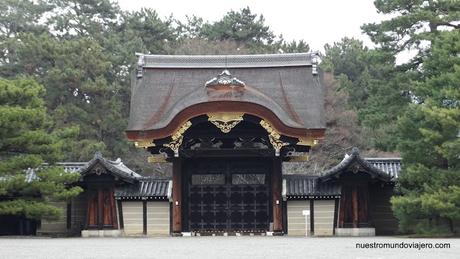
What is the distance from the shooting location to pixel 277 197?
1055 inches

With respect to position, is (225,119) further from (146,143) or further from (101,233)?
(101,233)

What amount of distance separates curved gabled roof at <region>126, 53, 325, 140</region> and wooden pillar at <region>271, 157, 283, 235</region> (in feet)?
5.31

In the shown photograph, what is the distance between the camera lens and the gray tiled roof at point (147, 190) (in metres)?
27.8

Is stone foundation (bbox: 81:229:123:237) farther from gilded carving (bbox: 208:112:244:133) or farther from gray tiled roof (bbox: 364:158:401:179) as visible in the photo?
gray tiled roof (bbox: 364:158:401:179)

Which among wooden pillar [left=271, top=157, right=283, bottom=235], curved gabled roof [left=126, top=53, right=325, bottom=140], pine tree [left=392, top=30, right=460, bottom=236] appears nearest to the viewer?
pine tree [left=392, top=30, right=460, bottom=236]

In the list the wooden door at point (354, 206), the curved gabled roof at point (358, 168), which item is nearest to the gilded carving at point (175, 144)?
the curved gabled roof at point (358, 168)

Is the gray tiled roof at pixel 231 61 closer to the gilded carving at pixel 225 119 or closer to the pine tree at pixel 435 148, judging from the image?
the gilded carving at pixel 225 119

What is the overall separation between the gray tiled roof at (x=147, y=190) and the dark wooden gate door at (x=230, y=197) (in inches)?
42.8

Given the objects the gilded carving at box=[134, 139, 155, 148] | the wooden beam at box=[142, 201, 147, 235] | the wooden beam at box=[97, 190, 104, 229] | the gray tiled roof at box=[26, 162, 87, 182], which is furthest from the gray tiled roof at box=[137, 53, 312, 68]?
the wooden beam at box=[142, 201, 147, 235]

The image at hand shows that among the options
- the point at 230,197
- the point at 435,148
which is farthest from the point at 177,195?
the point at 435,148

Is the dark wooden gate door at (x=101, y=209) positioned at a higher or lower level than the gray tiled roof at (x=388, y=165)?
lower

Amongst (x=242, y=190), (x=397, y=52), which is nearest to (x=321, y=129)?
(x=242, y=190)

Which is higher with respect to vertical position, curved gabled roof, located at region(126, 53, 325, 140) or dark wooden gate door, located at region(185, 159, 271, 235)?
curved gabled roof, located at region(126, 53, 325, 140)

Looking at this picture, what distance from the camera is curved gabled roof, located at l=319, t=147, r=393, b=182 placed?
1029 inches
